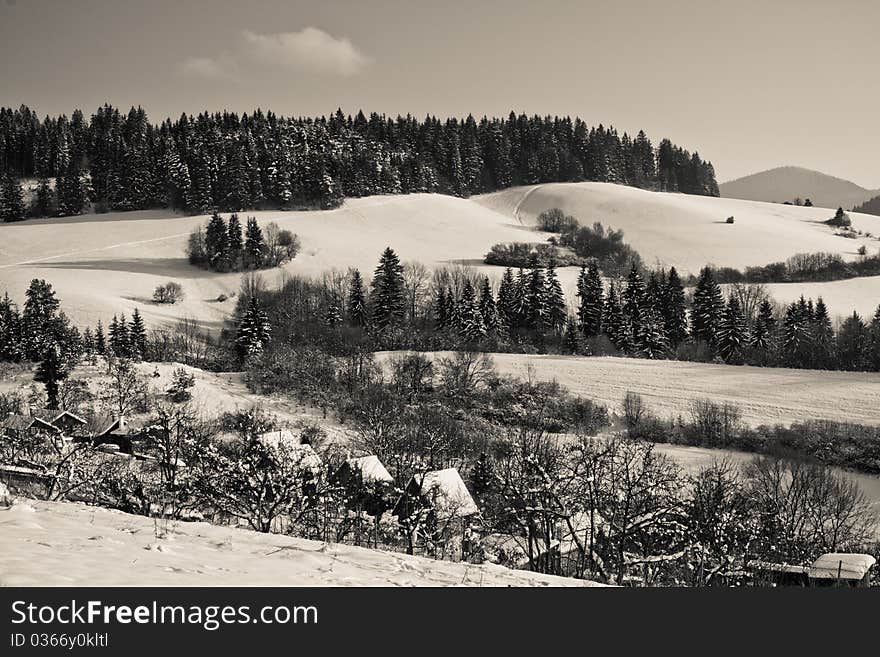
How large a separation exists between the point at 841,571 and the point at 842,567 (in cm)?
23

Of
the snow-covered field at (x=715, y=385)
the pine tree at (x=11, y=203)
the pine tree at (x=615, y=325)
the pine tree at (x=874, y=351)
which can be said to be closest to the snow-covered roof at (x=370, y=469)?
the snow-covered field at (x=715, y=385)

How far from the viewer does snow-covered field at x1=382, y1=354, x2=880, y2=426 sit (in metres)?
44.1

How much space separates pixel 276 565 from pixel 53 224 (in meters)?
110

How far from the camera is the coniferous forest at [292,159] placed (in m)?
108

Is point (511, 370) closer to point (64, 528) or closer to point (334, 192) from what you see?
point (64, 528)

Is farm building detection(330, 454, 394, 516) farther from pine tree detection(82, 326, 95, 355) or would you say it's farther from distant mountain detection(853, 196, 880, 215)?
distant mountain detection(853, 196, 880, 215)

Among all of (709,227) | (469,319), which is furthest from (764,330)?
(709,227)

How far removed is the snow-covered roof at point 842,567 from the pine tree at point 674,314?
4955 cm

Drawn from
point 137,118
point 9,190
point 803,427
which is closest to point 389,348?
point 803,427

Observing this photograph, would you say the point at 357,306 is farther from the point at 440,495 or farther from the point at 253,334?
the point at 440,495

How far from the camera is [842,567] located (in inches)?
641

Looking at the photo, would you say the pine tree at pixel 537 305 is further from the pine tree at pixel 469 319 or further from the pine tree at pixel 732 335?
the pine tree at pixel 732 335

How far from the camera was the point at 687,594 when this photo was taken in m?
7.58

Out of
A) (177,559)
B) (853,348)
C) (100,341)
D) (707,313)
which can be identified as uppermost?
(707,313)
